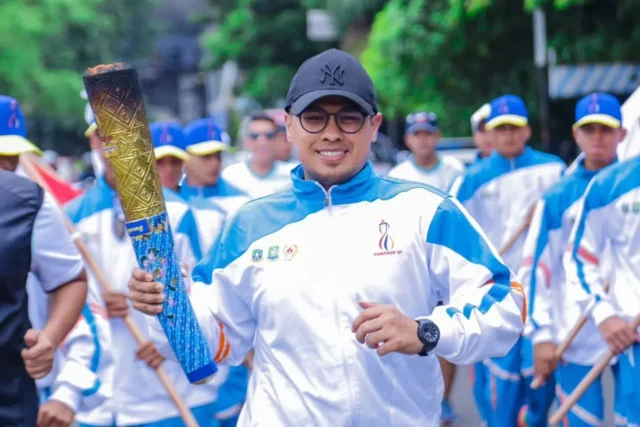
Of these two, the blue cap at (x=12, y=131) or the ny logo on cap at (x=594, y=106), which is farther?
the ny logo on cap at (x=594, y=106)

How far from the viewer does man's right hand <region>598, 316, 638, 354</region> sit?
18.4 ft

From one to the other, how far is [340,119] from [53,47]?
115ft

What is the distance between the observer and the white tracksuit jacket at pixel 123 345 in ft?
20.6

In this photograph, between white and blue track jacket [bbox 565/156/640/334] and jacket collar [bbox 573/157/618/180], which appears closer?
white and blue track jacket [bbox 565/156/640/334]

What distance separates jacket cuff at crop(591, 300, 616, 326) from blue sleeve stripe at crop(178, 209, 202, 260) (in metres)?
2.18

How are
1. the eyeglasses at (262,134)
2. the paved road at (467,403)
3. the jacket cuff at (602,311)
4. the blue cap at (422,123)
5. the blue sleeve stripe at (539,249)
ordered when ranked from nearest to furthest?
the jacket cuff at (602,311) → the blue sleeve stripe at (539,249) → the paved road at (467,403) → the eyeglasses at (262,134) → the blue cap at (422,123)

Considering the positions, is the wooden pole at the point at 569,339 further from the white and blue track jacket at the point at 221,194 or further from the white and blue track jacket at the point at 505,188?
the white and blue track jacket at the point at 221,194

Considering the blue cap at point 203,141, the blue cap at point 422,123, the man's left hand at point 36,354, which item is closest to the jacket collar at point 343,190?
the man's left hand at point 36,354

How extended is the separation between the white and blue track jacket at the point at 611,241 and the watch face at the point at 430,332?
8.29ft

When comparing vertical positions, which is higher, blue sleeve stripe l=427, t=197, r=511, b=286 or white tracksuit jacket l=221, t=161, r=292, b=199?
blue sleeve stripe l=427, t=197, r=511, b=286

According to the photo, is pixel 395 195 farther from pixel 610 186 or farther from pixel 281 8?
pixel 281 8

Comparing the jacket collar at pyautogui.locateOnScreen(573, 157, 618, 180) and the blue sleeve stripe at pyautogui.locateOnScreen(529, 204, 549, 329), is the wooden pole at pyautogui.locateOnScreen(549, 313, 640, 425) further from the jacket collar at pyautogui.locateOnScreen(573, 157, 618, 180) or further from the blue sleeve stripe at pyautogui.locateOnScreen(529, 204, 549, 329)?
the jacket collar at pyautogui.locateOnScreen(573, 157, 618, 180)

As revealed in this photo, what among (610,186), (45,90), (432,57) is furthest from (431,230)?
(45,90)

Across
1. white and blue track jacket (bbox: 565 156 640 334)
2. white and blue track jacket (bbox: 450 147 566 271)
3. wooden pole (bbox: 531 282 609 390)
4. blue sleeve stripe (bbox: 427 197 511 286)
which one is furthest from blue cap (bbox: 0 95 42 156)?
white and blue track jacket (bbox: 450 147 566 271)
